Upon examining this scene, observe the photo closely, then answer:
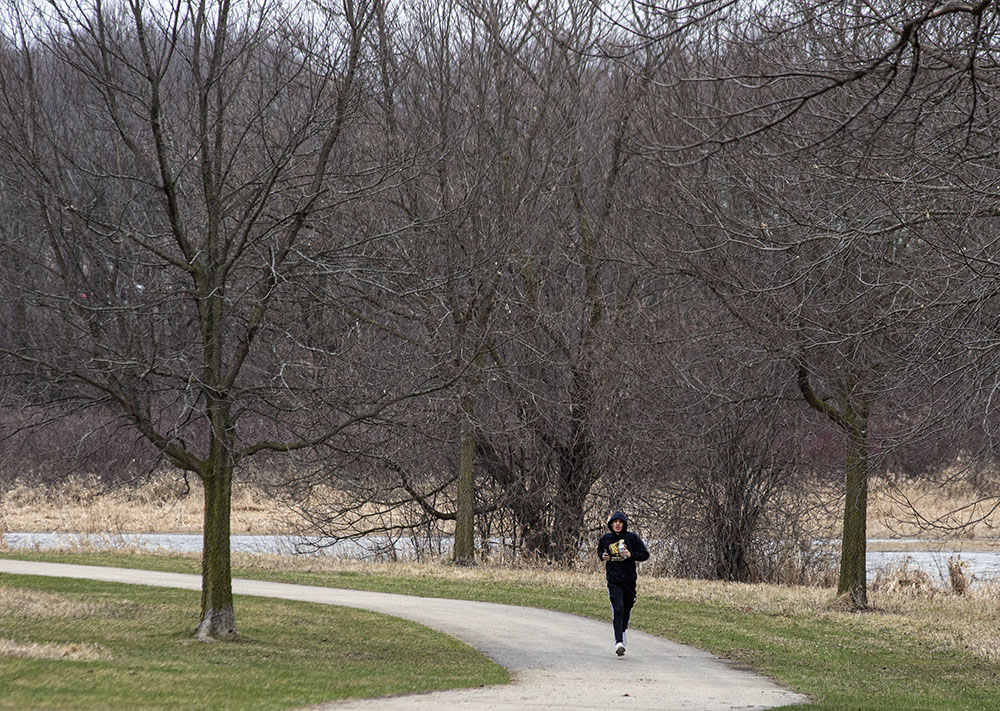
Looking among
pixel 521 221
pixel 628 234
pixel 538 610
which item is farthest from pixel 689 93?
pixel 538 610

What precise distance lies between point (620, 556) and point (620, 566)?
126 millimetres

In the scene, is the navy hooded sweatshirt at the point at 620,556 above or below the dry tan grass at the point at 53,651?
above

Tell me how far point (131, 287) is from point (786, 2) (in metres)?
8.27

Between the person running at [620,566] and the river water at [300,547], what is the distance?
11194 millimetres

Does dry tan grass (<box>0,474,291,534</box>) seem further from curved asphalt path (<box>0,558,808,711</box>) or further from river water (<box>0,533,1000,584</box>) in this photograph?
curved asphalt path (<box>0,558,808,711</box>)

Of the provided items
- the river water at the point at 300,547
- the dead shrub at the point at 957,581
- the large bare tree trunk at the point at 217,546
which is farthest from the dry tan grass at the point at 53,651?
the dead shrub at the point at 957,581

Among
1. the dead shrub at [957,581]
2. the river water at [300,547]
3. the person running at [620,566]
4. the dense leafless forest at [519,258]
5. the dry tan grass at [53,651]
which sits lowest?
the river water at [300,547]

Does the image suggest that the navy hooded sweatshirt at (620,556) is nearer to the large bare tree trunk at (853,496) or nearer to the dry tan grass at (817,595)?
the dry tan grass at (817,595)

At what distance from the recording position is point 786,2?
10.9 m

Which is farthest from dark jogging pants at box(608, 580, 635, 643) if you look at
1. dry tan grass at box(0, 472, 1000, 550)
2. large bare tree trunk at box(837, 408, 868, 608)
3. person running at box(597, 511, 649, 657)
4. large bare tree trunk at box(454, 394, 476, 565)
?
dry tan grass at box(0, 472, 1000, 550)

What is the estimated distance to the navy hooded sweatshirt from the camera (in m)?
13.8

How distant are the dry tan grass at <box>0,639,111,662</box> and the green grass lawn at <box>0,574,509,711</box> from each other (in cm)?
2

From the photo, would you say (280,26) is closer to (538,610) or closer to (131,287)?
(131,287)

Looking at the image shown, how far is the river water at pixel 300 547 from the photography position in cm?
2677
